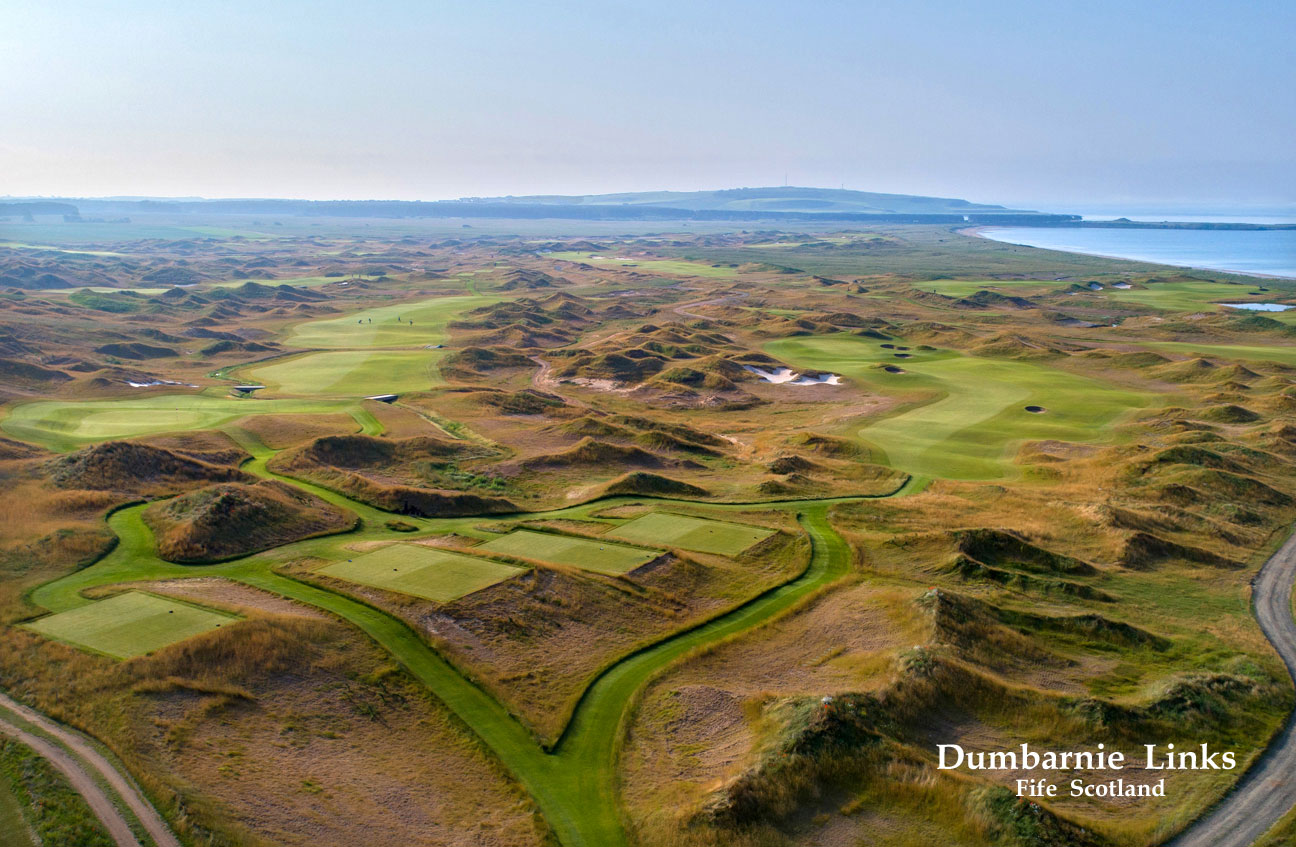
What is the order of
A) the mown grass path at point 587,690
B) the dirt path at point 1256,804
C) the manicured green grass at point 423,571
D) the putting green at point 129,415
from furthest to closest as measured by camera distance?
the putting green at point 129,415
the manicured green grass at point 423,571
the mown grass path at point 587,690
the dirt path at point 1256,804

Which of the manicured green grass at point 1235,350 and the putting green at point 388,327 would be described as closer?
the manicured green grass at point 1235,350

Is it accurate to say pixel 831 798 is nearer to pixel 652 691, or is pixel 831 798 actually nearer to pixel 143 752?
pixel 652 691

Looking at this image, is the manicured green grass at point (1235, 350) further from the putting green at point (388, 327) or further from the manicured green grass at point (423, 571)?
the putting green at point (388, 327)

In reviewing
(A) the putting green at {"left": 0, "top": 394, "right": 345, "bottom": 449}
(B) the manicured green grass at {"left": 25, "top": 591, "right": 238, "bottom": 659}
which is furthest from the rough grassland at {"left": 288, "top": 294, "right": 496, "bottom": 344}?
(B) the manicured green grass at {"left": 25, "top": 591, "right": 238, "bottom": 659}

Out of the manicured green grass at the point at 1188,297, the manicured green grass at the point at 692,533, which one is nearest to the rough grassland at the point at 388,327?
the manicured green grass at the point at 692,533

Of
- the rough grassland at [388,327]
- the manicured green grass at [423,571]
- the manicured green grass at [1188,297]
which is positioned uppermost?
the manicured green grass at [1188,297]

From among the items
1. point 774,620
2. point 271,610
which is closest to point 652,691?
point 774,620

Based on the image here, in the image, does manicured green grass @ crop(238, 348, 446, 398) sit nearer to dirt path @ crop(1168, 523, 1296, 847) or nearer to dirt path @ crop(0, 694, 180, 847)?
dirt path @ crop(0, 694, 180, 847)
